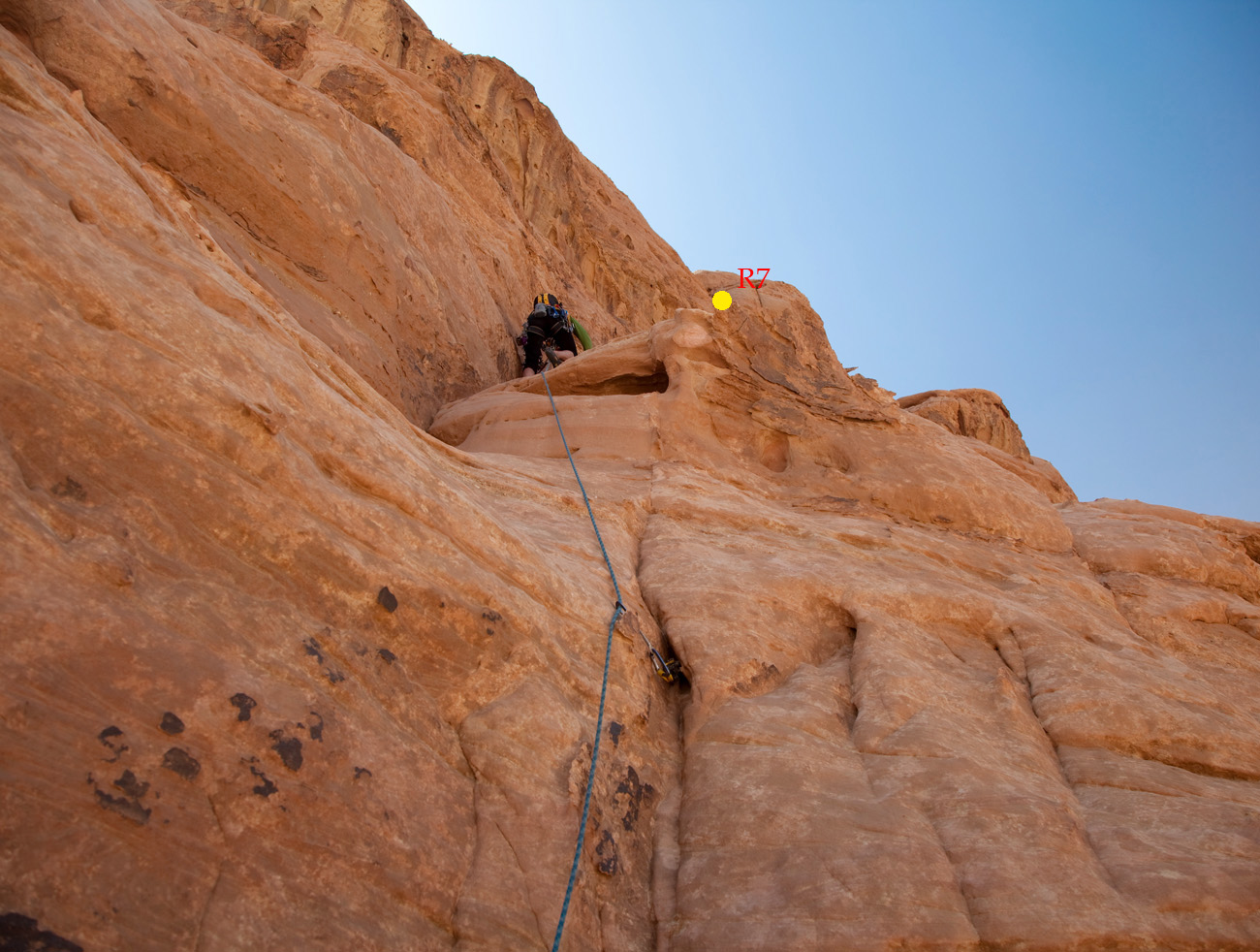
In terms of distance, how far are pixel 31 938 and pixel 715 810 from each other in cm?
315


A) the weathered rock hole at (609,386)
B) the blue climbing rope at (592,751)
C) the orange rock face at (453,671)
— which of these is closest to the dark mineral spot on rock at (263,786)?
the orange rock face at (453,671)

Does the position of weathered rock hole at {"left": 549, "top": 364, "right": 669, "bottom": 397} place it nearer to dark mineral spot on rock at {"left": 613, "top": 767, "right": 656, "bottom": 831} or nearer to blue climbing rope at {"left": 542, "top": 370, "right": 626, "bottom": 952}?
blue climbing rope at {"left": 542, "top": 370, "right": 626, "bottom": 952}

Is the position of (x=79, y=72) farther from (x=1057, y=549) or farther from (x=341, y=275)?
(x=1057, y=549)

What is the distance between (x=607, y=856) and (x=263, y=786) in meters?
1.80

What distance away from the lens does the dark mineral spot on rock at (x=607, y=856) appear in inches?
161

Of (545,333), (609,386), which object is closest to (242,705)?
(609,386)

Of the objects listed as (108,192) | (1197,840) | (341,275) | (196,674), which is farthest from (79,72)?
(1197,840)

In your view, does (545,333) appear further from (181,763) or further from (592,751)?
(181,763)

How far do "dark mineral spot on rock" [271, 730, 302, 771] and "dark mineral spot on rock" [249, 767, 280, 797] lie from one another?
93 mm

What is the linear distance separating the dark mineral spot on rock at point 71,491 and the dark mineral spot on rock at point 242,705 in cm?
107

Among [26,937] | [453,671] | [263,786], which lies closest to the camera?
[26,937]

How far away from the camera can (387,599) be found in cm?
423

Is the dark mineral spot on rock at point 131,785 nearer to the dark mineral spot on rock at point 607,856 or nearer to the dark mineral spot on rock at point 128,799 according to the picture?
the dark mineral spot on rock at point 128,799

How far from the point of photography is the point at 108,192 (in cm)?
470
